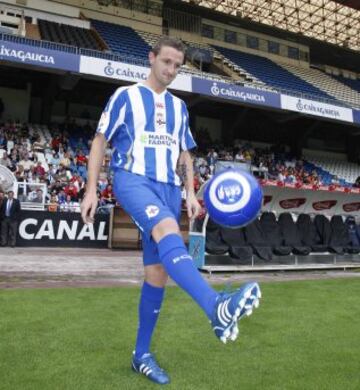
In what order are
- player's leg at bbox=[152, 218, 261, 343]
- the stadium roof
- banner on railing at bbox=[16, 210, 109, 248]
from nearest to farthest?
1. player's leg at bbox=[152, 218, 261, 343]
2. banner on railing at bbox=[16, 210, 109, 248]
3. the stadium roof

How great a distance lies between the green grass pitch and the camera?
2.89m

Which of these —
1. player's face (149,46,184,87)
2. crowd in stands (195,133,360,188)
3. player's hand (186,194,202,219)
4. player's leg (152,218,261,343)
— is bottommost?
player's leg (152,218,261,343)

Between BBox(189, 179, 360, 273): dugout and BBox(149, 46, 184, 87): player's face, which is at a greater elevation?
BBox(149, 46, 184, 87): player's face

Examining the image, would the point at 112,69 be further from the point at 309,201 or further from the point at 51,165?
the point at 309,201

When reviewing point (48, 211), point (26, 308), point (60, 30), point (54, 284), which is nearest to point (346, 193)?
point (48, 211)

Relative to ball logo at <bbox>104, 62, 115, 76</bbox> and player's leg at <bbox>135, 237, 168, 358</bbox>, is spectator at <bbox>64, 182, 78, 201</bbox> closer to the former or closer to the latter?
ball logo at <bbox>104, 62, 115, 76</bbox>

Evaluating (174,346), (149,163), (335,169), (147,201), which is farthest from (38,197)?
(335,169)

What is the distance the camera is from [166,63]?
2836 mm

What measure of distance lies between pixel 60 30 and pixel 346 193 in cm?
1569

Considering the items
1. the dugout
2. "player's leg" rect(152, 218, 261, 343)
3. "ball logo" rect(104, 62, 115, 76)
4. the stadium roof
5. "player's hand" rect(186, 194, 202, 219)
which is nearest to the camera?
"player's leg" rect(152, 218, 261, 343)

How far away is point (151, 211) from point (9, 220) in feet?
34.3

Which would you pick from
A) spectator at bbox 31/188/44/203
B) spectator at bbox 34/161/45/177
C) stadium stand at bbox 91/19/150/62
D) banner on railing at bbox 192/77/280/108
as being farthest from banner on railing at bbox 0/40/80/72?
spectator at bbox 31/188/44/203

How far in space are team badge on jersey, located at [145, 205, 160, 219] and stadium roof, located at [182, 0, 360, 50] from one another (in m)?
28.1

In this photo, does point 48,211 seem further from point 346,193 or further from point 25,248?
point 346,193
